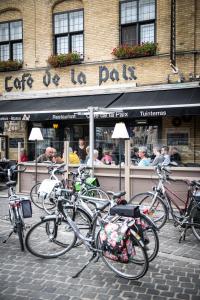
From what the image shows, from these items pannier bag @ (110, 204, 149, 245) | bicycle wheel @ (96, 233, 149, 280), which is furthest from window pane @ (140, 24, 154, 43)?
bicycle wheel @ (96, 233, 149, 280)

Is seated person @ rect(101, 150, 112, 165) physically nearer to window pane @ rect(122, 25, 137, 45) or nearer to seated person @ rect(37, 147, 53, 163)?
seated person @ rect(37, 147, 53, 163)

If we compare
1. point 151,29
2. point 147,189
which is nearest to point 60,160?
point 147,189

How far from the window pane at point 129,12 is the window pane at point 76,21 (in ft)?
5.63

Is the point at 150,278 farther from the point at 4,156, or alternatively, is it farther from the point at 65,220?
the point at 4,156

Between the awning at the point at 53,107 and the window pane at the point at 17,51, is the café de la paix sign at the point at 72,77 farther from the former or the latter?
the window pane at the point at 17,51

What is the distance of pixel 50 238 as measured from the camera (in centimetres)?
538

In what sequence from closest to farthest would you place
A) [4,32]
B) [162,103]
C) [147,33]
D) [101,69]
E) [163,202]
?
1. [163,202]
2. [162,103]
3. [147,33]
4. [101,69]
5. [4,32]

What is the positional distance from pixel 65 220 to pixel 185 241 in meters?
2.29

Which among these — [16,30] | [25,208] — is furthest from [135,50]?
[25,208]

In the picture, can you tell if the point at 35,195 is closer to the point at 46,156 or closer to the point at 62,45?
the point at 46,156

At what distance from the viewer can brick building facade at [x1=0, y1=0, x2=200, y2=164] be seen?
10906mm

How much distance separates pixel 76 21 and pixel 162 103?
5333 millimetres

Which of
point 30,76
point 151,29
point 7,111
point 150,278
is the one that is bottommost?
point 150,278

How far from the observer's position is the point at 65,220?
5148mm
